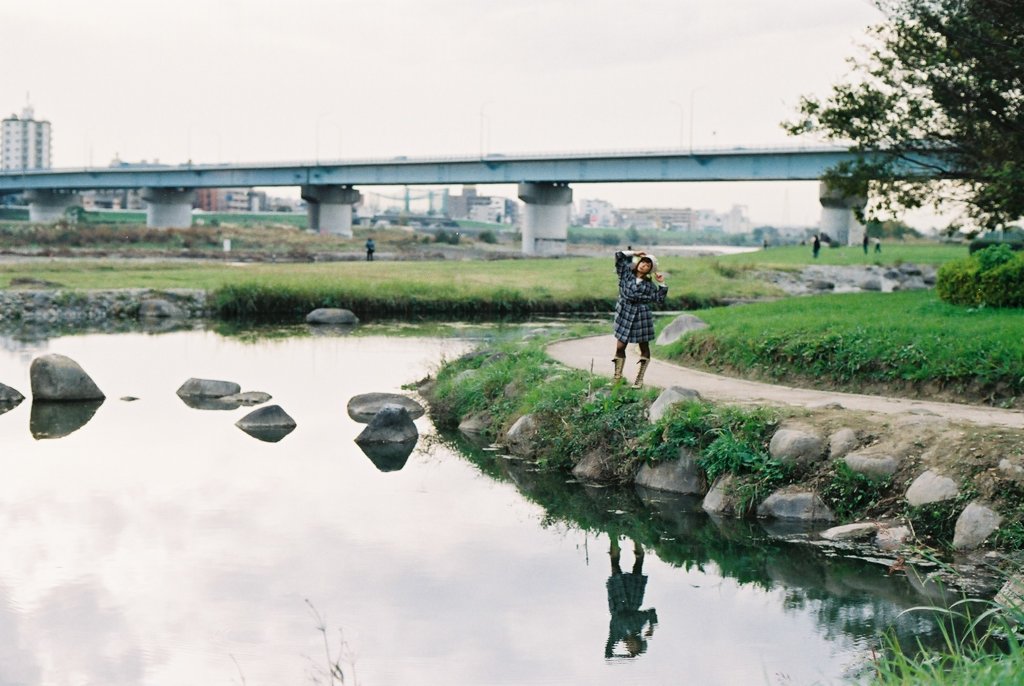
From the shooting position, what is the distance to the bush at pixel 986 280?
66.8ft

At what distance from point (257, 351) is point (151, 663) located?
20357 millimetres

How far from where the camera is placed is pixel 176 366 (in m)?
26.3

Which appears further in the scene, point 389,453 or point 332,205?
point 332,205

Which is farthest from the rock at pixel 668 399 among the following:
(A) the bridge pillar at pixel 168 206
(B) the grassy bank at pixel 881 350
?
(A) the bridge pillar at pixel 168 206

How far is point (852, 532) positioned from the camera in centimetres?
1246

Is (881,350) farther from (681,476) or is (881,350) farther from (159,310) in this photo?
(159,310)

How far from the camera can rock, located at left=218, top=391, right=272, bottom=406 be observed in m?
21.6

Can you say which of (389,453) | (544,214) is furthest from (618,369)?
(544,214)

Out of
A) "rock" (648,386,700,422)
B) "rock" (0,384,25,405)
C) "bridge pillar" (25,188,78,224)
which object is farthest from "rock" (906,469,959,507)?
"bridge pillar" (25,188,78,224)

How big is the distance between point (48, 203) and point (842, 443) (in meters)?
117

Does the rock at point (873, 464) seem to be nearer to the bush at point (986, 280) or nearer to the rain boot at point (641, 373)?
the rain boot at point (641, 373)

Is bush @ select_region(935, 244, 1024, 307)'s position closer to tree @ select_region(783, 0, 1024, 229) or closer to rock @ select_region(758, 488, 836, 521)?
tree @ select_region(783, 0, 1024, 229)

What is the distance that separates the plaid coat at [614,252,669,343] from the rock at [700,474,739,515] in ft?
9.22

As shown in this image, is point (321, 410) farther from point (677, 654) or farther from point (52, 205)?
point (52, 205)
